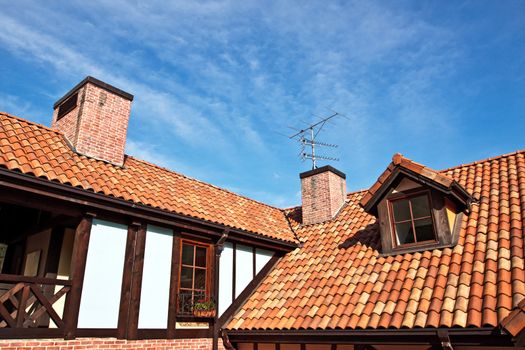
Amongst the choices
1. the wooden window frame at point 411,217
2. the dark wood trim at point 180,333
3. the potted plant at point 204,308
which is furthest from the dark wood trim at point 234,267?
the wooden window frame at point 411,217

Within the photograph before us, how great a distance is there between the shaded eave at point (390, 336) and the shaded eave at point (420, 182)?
3152 mm

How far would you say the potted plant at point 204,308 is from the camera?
9.00 metres

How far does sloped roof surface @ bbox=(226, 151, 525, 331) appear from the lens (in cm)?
648

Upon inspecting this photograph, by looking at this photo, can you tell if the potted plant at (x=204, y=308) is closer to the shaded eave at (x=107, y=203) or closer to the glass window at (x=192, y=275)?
the glass window at (x=192, y=275)

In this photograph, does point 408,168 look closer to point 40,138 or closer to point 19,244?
point 40,138

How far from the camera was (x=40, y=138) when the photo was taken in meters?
8.70

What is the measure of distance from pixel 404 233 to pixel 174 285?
16.5 ft

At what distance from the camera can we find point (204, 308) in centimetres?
910

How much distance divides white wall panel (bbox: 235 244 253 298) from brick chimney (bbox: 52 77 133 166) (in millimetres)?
3650

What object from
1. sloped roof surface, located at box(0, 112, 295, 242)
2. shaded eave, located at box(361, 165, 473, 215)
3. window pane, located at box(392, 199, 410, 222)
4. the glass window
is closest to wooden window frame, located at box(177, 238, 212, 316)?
the glass window

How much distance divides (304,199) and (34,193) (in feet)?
26.9

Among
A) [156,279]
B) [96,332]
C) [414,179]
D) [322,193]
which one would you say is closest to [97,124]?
[156,279]

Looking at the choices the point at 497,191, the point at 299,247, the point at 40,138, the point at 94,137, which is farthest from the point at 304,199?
the point at 40,138

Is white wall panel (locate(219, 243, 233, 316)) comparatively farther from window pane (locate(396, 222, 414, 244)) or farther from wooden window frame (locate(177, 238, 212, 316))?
window pane (locate(396, 222, 414, 244))
